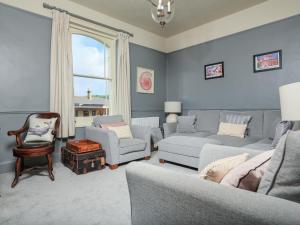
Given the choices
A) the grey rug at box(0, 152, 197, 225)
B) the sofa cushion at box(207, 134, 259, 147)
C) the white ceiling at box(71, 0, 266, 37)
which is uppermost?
the white ceiling at box(71, 0, 266, 37)

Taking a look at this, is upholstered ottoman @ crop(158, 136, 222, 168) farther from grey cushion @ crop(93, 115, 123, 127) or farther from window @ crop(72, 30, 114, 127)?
window @ crop(72, 30, 114, 127)

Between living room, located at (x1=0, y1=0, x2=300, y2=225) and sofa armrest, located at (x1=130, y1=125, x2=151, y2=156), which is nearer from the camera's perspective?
living room, located at (x1=0, y1=0, x2=300, y2=225)

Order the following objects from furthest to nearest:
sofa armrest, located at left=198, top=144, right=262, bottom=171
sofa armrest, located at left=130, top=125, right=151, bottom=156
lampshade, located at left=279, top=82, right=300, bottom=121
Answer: sofa armrest, located at left=130, top=125, right=151, bottom=156 < sofa armrest, located at left=198, top=144, right=262, bottom=171 < lampshade, located at left=279, top=82, right=300, bottom=121

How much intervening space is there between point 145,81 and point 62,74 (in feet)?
6.56

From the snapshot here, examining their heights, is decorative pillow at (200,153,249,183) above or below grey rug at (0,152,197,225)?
above

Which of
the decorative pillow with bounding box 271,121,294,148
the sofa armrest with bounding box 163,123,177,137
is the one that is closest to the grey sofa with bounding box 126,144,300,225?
the decorative pillow with bounding box 271,121,294,148

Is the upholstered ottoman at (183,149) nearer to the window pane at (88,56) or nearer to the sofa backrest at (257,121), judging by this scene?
the sofa backrest at (257,121)

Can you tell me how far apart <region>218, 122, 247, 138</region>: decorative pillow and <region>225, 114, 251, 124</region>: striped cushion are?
92mm

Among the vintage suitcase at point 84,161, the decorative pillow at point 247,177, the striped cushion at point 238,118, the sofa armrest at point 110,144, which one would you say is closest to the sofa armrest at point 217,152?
the decorative pillow at point 247,177

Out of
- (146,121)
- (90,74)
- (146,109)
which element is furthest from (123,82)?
(146,121)

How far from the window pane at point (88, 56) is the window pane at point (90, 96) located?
0.55 ft

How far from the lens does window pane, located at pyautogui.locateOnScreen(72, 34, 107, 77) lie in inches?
141

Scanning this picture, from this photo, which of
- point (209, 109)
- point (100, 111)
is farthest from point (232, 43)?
point (100, 111)

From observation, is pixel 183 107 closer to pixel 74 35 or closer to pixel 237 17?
pixel 237 17
